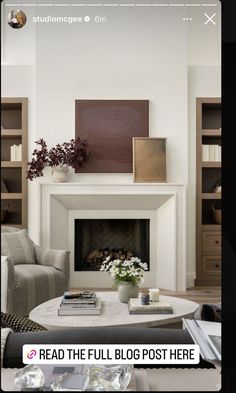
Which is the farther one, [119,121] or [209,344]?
[119,121]

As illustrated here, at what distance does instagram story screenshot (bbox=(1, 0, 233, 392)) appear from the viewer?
33 cm

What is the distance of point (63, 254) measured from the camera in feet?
3.78

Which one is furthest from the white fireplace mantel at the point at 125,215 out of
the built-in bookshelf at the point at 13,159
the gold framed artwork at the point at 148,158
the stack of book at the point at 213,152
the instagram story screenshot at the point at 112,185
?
the stack of book at the point at 213,152

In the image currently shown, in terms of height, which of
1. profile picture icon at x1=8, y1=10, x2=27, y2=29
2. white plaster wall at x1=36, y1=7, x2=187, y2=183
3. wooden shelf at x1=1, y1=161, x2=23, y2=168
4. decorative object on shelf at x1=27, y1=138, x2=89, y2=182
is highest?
white plaster wall at x1=36, y1=7, x2=187, y2=183

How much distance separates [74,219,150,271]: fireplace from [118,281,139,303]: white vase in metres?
0.08

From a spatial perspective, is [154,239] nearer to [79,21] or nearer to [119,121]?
[119,121]

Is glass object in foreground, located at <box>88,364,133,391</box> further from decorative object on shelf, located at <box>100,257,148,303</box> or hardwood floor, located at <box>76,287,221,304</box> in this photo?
decorative object on shelf, located at <box>100,257,148,303</box>

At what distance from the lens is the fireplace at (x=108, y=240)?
1.27 meters

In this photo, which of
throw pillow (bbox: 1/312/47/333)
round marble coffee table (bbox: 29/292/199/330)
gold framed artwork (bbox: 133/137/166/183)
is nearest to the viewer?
throw pillow (bbox: 1/312/47/333)

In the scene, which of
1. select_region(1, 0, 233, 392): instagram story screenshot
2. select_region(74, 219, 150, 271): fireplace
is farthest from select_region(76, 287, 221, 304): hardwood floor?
select_region(74, 219, 150, 271): fireplace

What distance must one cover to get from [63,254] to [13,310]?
0.42m

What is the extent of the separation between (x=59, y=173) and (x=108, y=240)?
62 cm

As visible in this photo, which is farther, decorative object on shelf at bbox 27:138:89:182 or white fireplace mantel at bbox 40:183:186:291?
white fireplace mantel at bbox 40:183:186:291

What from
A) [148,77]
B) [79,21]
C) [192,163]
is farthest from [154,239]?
[79,21]
